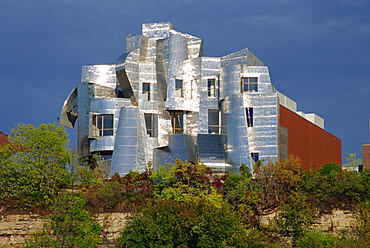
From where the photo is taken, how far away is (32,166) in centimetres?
4953

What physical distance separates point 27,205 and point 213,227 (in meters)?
17.2

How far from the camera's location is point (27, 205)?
48.7 metres

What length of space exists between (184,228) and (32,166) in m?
15.7

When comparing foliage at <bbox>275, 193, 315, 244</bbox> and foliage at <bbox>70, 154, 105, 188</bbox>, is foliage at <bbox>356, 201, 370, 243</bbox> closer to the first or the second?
foliage at <bbox>275, 193, 315, 244</bbox>

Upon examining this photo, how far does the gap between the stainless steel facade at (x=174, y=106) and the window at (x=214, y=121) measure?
0.31 feet

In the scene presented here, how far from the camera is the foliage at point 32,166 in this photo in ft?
160

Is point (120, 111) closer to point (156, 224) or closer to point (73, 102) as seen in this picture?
point (73, 102)

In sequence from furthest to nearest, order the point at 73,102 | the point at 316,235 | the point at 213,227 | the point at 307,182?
the point at 73,102
the point at 307,182
the point at 316,235
the point at 213,227

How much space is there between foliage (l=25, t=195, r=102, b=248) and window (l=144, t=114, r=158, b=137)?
1597cm

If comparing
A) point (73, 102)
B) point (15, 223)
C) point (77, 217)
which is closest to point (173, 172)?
point (77, 217)

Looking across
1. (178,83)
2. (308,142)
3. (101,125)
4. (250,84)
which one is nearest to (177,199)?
(101,125)

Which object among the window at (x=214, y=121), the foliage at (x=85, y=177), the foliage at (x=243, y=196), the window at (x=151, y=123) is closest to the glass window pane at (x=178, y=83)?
the window at (x=151, y=123)

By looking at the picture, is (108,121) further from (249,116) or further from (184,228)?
(184,228)

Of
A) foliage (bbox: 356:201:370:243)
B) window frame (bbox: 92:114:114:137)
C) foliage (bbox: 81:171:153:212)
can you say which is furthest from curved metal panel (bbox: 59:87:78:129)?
foliage (bbox: 356:201:370:243)
